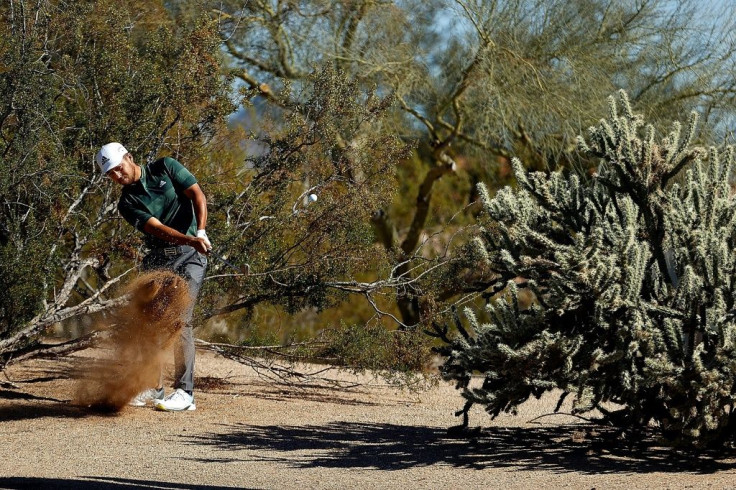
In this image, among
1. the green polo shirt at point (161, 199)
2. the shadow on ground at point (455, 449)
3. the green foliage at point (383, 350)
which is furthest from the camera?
the green foliage at point (383, 350)

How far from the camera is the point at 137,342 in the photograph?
27.2 ft

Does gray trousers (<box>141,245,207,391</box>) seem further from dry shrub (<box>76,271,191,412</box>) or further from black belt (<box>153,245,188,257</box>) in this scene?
dry shrub (<box>76,271,191,412</box>)

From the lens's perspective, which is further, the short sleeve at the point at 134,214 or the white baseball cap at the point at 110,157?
the short sleeve at the point at 134,214

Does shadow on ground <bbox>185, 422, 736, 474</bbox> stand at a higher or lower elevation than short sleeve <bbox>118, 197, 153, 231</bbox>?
lower

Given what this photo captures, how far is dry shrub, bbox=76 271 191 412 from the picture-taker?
802cm

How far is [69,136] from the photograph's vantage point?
909 centimetres

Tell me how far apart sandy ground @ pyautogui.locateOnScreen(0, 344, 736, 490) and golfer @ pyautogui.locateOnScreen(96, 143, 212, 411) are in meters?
1.01

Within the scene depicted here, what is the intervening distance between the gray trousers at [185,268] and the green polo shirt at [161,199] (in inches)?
4.1

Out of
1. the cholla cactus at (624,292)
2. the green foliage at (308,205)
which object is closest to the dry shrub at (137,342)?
the green foliage at (308,205)

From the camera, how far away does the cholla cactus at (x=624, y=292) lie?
19.8 ft

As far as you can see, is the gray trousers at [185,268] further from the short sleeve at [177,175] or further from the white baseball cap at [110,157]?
the white baseball cap at [110,157]

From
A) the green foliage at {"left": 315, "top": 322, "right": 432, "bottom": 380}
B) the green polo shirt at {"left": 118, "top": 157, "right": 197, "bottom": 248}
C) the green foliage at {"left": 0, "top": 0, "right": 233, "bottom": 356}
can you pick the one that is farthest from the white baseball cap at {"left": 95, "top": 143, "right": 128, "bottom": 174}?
the green foliage at {"left": 315, "top": 322, "right": 432, "bottom": 380}

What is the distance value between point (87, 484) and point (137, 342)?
240cm

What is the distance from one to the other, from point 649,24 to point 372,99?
4.95 metres
